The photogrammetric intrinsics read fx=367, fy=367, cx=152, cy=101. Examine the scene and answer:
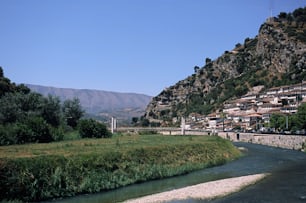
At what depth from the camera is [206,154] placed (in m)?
53.2

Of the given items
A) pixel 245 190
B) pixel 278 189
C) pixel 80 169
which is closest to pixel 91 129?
pixel 80 169

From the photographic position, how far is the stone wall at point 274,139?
70.9 metres

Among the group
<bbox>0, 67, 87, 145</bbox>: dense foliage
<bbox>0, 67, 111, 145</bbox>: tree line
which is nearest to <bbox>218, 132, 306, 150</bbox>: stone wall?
<bbox>0, 67, 111, 145</bbox>: tree line

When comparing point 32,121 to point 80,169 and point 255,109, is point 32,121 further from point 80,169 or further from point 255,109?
point 255,109

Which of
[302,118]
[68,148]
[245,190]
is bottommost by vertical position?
[245,190]

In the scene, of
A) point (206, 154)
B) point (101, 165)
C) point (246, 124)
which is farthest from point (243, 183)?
point (246, 124)

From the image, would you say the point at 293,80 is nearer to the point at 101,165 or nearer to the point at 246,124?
the point at 246,124

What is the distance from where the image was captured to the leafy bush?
69125 mm

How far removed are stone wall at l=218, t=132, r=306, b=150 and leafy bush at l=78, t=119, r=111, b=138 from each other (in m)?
37.0

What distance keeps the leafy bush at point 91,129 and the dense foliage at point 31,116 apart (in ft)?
13.6

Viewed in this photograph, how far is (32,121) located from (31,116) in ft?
30.8

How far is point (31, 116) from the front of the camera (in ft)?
204

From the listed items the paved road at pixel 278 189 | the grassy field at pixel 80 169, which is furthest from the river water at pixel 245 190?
the grassy field at pixel 80 169

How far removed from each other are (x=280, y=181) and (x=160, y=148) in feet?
51.1
